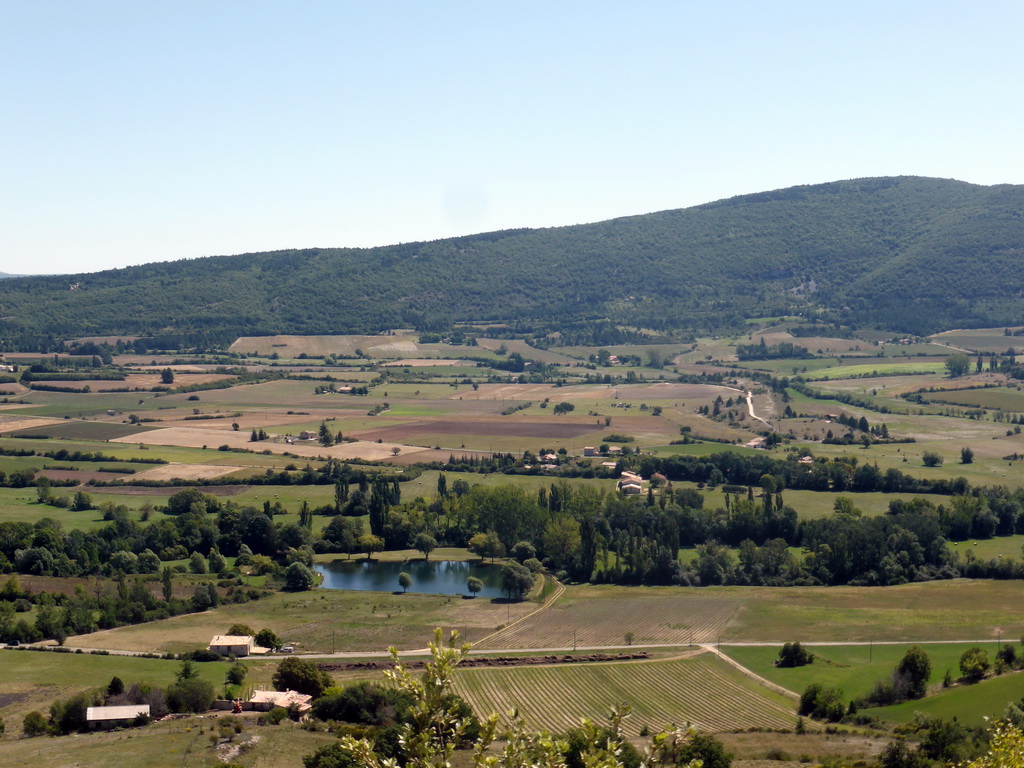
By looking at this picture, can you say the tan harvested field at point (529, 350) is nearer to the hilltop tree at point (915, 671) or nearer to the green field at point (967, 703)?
the hilltop tree at point (915, 671)

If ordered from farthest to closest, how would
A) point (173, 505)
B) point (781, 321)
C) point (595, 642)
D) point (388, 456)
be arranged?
point (781, 321) → point (388, 456) → point (173, 505) → point (595, 642)

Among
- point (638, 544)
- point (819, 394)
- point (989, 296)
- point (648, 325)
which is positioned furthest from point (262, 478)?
point (989, 296)

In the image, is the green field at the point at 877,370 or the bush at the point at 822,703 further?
the green field at the point at 877,370

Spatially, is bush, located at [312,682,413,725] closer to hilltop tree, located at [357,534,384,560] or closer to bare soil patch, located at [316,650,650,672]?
bare soil patch, located at [316,650,650,672]

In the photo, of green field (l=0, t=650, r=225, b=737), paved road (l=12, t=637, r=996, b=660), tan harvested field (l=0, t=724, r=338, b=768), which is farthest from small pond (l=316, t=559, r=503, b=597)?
tan harvested field (l=0, t=724, r=338, b=768)

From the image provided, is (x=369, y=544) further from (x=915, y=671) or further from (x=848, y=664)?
(x=915, y=671)

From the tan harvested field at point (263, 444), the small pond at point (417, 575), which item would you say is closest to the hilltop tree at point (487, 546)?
the small pond at point (417, 575)

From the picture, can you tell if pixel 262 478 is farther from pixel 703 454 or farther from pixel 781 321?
pixel 781 321
